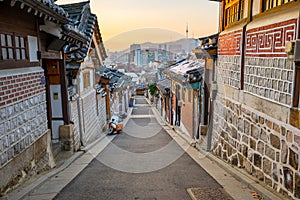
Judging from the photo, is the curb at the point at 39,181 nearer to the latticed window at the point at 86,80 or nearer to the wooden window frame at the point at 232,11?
the latticed window at the point at 86,80

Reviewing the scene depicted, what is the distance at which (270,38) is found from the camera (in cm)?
481

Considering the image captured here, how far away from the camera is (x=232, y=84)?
6.93 metres

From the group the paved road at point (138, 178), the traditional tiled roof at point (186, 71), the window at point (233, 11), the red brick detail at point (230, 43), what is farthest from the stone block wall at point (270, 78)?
the traditional tiled roof at point (186, 71)

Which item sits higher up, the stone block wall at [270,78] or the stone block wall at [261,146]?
the stone block wall at [270,78]

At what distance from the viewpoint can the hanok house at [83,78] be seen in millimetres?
9359

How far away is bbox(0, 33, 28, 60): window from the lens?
489 centimetres

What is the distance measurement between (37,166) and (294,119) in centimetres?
548

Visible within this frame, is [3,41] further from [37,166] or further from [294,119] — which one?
[294,119]

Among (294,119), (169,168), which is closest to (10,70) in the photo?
(169,168)

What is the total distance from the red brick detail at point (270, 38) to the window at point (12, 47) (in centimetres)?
508

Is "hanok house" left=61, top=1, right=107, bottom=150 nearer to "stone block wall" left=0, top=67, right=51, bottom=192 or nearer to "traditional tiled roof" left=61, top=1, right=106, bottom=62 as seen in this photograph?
"traditional tiled roof" left=61, top=1, right=106, bottom=62

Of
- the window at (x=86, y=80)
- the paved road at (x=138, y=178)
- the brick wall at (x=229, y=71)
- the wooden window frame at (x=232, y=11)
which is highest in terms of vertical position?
the wooden window frame at (x=232, y=11)

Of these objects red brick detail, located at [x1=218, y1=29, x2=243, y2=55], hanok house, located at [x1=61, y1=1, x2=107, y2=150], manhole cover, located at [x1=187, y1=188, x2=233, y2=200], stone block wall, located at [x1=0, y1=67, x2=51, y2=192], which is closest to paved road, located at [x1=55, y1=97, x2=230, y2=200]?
manhole cover, located at [x1=187, y1=188, x2=233, y2=200]

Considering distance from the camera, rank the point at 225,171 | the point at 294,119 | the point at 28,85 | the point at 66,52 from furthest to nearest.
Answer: the point at 66,52 → the point at 225,171 → the point at 28,85 → the point at 294,119
